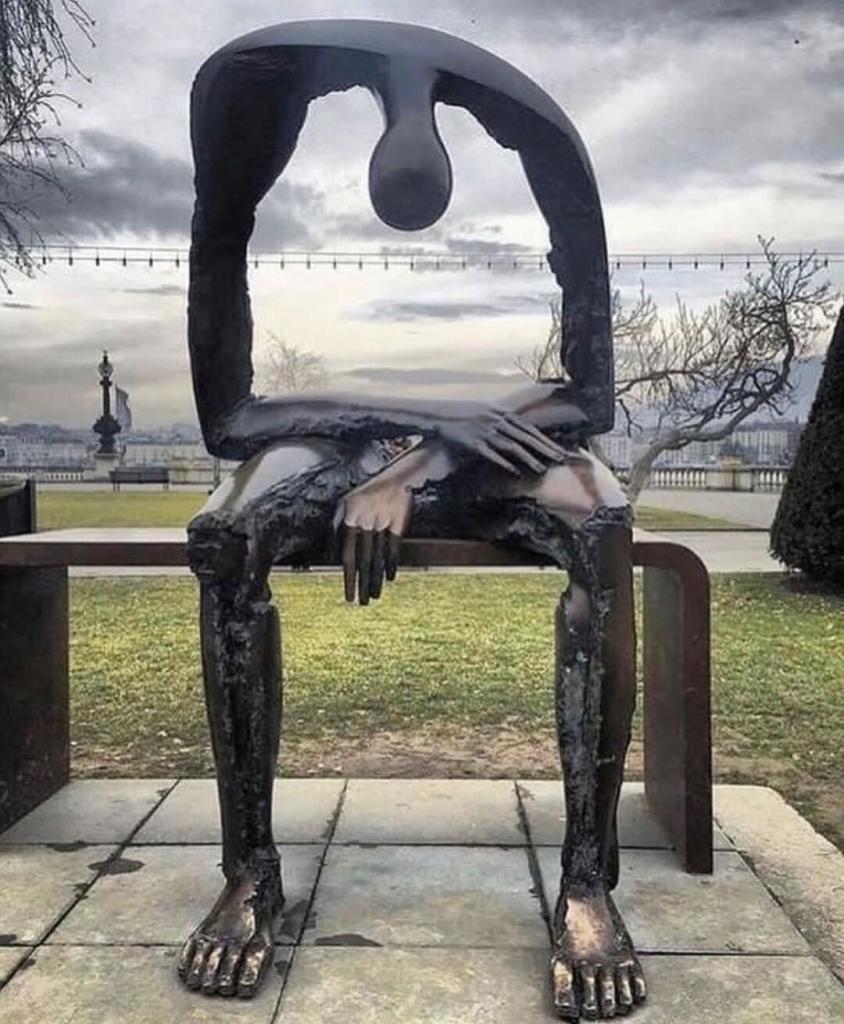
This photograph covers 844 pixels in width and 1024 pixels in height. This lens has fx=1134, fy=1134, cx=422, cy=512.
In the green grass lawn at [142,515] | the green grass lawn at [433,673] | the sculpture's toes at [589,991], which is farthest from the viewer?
the green grass lawn at [142,515]

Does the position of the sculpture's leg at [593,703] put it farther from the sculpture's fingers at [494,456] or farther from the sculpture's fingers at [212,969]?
the sculpture's fingers at [212,969]

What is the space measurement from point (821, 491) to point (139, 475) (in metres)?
31.9

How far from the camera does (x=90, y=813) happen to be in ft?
11.2

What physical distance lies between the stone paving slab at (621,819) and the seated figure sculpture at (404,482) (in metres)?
0.68

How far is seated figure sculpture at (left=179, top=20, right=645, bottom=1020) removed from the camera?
2.33m

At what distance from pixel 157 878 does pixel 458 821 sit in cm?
90

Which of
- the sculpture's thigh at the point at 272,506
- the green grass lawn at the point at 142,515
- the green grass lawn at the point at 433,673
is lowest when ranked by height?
the green grass lawn at the point at 142,515

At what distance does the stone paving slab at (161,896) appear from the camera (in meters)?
2.53

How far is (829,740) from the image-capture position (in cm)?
496

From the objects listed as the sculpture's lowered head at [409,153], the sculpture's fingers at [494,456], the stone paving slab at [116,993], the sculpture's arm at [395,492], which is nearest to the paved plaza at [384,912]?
the stone paving slab at [116,993]

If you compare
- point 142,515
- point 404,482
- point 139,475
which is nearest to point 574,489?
point 404,482

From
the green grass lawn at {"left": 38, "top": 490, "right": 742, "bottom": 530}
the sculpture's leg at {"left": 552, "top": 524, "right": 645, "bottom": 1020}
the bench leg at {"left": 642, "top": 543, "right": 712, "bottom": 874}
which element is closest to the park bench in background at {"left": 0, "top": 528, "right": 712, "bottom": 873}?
the bench leg at {"left": 642, "top": 543, "right": 712, "bottom": 874}

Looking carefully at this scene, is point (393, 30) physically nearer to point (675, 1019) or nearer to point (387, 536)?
point (387, 536)

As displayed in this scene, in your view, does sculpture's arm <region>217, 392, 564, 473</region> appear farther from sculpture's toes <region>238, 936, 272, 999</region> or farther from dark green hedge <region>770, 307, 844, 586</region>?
dark green hedge <region>770, 307, 844, 586</region>
